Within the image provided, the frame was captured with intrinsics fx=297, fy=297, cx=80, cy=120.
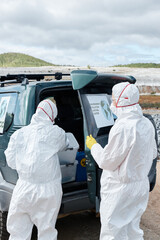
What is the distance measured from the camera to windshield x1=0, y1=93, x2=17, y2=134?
364cm

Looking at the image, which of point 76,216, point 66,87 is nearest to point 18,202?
point 66,87

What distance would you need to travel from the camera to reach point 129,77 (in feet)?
13.4

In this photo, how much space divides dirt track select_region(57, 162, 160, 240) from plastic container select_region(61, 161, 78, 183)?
3.22ft

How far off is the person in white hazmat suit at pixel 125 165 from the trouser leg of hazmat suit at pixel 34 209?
54 cm

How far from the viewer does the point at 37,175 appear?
120 inches

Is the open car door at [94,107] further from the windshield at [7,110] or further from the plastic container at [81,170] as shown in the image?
the windshield at [7,110]

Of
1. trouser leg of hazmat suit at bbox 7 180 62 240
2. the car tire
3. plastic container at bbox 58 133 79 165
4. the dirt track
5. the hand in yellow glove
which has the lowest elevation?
the dirt track

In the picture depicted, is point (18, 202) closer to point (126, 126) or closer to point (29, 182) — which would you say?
point (29, 182)

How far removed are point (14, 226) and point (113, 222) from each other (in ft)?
3.48

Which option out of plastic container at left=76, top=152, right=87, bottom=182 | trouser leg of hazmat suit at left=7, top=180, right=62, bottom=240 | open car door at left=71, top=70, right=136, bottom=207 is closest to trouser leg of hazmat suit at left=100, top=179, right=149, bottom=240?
open car door at left=71, top=70, right=136, bottom=207

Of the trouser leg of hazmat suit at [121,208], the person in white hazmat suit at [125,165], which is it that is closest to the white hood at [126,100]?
the person in white hazmat suit at [125,165]

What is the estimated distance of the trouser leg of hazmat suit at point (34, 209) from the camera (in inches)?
121

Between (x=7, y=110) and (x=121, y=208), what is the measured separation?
1836mm

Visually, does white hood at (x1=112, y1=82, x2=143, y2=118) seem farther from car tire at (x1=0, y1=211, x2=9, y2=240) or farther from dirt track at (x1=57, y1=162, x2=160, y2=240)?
dirt track at (x1=57, y1=162, x2=160, y2=240)
